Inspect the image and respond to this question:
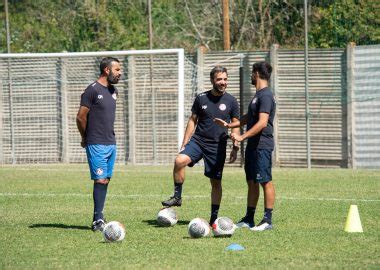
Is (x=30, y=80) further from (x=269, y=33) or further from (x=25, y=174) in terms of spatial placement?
(x=269, y=33)

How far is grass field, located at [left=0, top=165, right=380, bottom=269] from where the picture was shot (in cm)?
993

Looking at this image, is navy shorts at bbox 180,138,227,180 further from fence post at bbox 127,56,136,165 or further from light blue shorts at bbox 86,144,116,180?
fence post at bbox 127,56,136,165

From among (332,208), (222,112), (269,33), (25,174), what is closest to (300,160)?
(269,33)

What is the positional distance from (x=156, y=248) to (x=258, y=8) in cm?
1828

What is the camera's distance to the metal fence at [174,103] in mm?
24031

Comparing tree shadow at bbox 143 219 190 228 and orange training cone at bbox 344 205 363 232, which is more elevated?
orange training cone at bbox 344 205 363 232

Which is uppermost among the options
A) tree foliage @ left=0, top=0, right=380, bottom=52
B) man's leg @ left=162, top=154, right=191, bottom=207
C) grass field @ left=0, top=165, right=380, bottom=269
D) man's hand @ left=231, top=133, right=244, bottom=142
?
tree foliage @ left=0, top=0, right=380, bottom=52

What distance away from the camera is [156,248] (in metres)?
10.8

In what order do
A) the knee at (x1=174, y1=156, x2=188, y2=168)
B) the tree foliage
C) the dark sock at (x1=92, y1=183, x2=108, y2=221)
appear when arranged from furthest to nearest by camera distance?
1. the tree foliage
2. the knee at (x1=174, y1=156, x2=188, y2=168)
3. the dark sock at (x1=92, y1=183, x2=108, y2=221)

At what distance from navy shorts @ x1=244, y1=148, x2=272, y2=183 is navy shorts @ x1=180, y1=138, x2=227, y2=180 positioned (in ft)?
2.19

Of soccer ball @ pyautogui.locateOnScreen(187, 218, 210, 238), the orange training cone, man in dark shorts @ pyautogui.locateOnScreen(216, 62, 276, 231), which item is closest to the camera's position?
soccer ball @ pyautogui.locateOnScreen(187, 218, 210, 238)

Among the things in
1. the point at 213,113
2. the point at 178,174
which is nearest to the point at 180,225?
the point at 178,174

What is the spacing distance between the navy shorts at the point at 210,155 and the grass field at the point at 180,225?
882 millimetres

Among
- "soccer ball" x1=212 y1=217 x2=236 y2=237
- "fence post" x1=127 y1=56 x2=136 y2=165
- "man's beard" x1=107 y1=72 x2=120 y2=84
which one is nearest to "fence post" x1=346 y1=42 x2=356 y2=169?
"fence post" x1=127 y1=56 x2=136 y2=165
